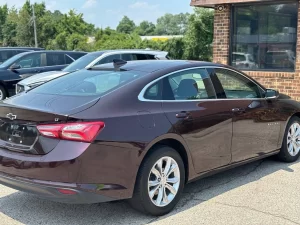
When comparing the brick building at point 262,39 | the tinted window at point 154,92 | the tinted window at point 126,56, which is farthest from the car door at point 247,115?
the tinted window at point 126,56

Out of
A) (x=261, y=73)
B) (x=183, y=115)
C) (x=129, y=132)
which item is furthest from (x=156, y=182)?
(x=261, y=73)

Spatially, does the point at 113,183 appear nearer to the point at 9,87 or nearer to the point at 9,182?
the point at 9,182

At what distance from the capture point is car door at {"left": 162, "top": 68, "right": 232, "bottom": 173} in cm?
444

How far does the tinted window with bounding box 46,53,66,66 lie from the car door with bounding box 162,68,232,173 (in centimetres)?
917

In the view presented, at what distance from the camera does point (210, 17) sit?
26906 mm

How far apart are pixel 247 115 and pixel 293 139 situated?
4.61 feet

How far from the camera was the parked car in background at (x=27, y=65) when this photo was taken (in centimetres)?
1260

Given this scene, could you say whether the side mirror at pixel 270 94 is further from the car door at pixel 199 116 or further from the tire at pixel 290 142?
the car door at pixel 199 116

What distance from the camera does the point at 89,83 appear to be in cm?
457

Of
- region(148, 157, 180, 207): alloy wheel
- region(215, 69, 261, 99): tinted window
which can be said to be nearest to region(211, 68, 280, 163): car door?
region(215, 69, 261, 99): tinted window

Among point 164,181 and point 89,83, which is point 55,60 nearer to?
point 89,83

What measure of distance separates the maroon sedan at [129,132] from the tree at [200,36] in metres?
22.4

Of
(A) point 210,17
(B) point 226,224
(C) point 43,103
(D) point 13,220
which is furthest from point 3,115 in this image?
(A) point 210,17

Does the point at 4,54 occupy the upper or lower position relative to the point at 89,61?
upper
